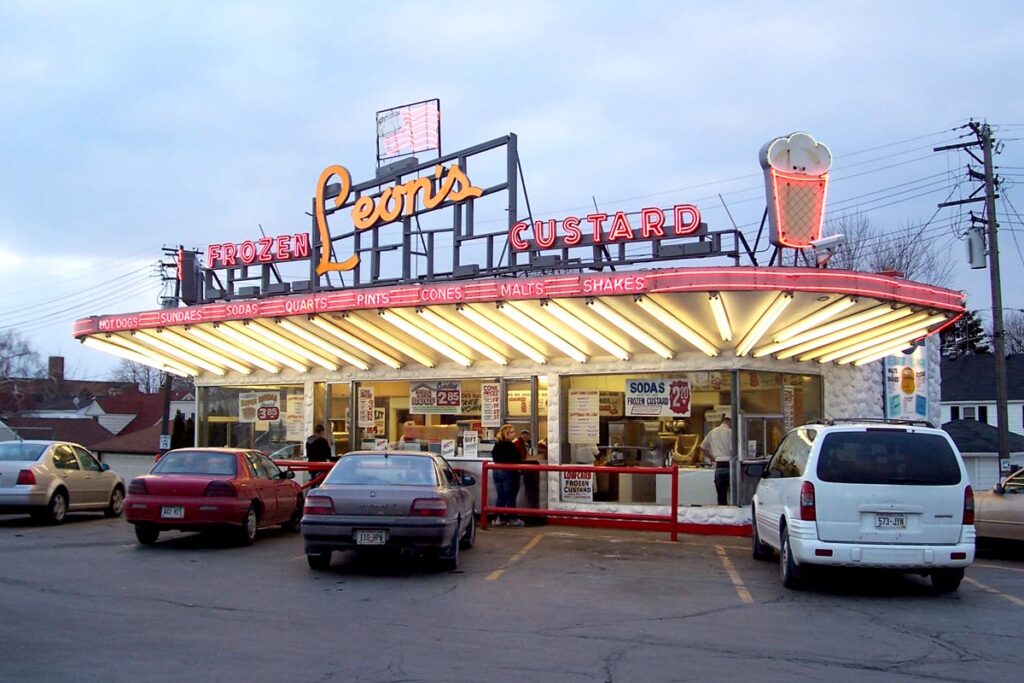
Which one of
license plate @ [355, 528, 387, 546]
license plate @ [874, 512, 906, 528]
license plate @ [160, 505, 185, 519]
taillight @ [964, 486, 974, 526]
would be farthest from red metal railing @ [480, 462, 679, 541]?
taillight @ [964, 486, 974, 526]

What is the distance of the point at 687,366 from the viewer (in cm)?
1773

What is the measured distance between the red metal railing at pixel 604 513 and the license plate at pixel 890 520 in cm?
535

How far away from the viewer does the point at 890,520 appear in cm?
1027

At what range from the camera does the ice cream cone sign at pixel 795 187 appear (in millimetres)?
17703

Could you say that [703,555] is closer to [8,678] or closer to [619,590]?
[619,590]

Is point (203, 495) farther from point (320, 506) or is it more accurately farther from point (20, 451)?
point (20, 451)

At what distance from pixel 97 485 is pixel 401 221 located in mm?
8955

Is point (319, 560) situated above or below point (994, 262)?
below

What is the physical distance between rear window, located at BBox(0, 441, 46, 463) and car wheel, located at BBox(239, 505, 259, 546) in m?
4.78

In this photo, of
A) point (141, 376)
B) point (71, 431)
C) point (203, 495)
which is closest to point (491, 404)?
point (203, 495)

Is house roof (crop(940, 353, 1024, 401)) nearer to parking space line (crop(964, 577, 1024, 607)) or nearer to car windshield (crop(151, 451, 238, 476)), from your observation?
parking space line (crop(964, 577, 1024, 607))

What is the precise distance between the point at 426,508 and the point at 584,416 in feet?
25.7

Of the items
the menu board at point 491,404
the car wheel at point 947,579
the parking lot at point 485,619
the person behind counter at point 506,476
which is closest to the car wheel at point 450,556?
the parking lot at point 485,619

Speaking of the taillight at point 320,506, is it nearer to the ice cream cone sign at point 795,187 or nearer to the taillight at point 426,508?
the taillight at point 426,508
